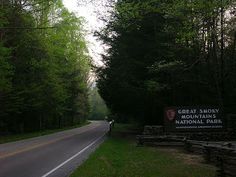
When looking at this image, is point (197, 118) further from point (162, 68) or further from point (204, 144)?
point (204, 144)

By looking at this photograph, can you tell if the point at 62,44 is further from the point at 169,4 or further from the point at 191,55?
the point at 169,4

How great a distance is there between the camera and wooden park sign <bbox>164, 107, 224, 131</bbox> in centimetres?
2664

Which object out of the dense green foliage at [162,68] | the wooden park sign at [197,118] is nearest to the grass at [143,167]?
the wooden park sign at [197,118]

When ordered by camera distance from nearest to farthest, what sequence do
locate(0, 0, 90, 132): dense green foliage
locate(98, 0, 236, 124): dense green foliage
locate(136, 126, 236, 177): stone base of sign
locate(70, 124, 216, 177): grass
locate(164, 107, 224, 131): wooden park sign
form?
locate(136, 126, 236, 177): stone base of sign
locate(70, 124, 216, 177): grass
locate(164, 107, 224, 131): wooden park sign
locate(98, 0, 236, 124): dense green foliage
locate(0, 0, 90, 132): dense green foliage

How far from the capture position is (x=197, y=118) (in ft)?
87.7

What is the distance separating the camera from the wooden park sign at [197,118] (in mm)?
26641

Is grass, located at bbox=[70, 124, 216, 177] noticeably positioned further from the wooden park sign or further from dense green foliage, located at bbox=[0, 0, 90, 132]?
dense green foliage, located at bbox=[0, 0, 90, 132]

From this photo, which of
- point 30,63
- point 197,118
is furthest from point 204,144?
point 30,63

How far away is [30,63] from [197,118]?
24811mm

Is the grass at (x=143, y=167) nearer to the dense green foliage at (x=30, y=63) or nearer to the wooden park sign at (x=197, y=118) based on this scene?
the wooden park sign at (x=197, y=118)

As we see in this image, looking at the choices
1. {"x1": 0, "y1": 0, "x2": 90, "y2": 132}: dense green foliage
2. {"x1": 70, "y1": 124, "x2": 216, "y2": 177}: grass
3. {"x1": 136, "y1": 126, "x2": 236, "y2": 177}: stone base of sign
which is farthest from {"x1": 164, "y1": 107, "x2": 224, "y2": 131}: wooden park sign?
{"x1": 0, "y1": 0, "x2": 90, "y2": 132}: dense green foliage

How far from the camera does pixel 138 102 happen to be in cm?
3850

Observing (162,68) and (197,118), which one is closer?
(197,118)

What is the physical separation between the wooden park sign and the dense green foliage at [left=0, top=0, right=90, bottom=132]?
480 inches
